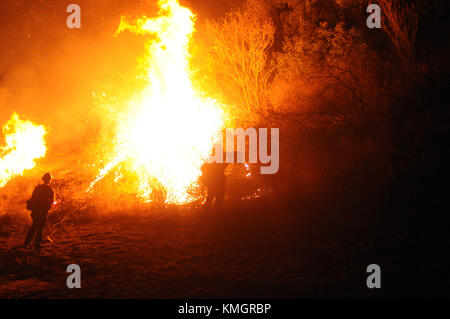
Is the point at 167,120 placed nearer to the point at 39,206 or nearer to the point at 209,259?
the point at 39,206

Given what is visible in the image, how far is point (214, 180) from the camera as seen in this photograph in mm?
9992

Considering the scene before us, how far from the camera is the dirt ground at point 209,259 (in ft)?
19.1

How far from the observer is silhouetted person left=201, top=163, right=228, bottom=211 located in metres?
9.96

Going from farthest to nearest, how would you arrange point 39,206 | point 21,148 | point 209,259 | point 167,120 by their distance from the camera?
point 167,120 < point 21,148 < point 39,206 < point 209,259

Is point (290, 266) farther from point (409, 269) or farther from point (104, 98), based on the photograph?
point (104, 98)

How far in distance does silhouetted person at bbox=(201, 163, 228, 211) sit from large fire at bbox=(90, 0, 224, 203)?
1274mm

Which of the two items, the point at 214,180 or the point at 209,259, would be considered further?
the point at 214,180

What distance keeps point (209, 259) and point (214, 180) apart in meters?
3.22

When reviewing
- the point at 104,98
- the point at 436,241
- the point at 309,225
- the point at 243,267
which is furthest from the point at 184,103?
the point at 436,241

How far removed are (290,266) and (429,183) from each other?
14.8ft

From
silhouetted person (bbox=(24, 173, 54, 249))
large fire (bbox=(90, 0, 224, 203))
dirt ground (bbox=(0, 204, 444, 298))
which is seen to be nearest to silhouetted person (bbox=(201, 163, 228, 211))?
dirt ground (bbox=(0, 204, 444, 298))

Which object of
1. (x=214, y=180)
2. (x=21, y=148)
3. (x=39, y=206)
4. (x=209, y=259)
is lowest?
(x=209, y=259)

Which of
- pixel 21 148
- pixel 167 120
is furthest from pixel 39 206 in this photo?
pixel 167 120

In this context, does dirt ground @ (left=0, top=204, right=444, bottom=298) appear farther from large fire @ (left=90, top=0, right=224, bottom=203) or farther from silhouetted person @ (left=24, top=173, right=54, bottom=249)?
large fire @ (left=90, top=0, right=224, bottom=203)
